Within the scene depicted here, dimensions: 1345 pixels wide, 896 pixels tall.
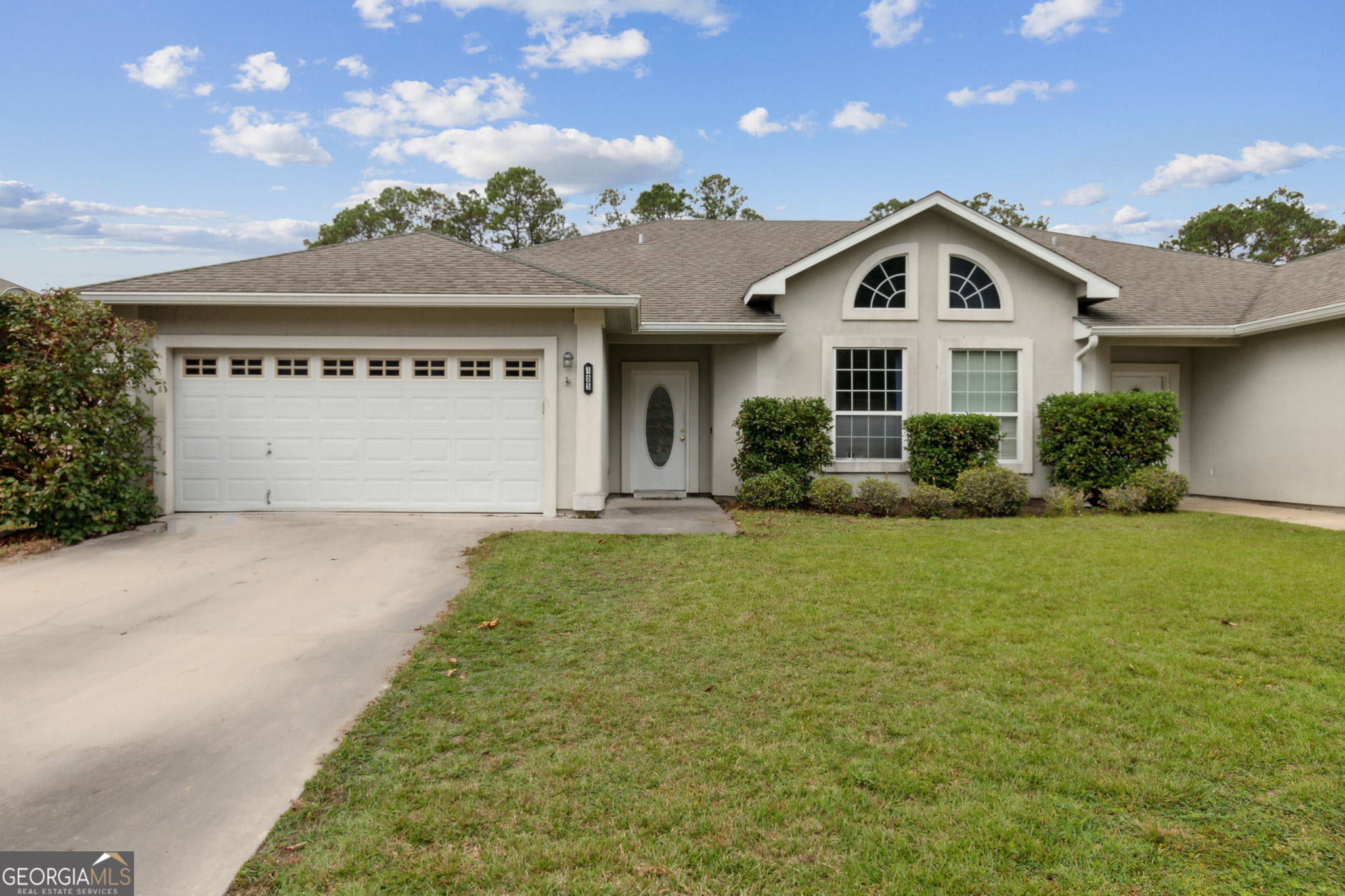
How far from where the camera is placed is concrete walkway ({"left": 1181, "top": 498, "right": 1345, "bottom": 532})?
9475 millimetres

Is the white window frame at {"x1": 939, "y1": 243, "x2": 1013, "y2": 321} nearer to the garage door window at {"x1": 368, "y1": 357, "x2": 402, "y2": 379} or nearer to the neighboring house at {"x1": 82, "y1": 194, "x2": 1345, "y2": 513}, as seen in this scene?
the neighboring house at {"x1": 82, "y1": 194, "x2": 1345, "y2": 513}

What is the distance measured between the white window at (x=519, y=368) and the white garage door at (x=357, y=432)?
2cm

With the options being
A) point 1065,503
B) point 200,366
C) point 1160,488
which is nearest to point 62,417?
point 200,366

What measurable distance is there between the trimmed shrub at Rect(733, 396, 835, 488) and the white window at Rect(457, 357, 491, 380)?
4.10 metres

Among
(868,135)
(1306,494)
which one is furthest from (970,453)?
(868,135)

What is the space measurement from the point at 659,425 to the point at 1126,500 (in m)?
7.79

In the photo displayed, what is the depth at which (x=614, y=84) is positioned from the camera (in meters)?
17.8

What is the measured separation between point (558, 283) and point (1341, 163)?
19190 millimetres

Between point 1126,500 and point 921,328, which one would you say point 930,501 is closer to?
point 1126,500

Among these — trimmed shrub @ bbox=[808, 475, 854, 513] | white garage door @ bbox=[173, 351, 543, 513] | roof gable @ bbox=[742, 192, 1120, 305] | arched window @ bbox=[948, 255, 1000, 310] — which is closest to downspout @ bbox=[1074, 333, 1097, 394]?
roof gable @ bbox=[742, 192, 1120, 305]

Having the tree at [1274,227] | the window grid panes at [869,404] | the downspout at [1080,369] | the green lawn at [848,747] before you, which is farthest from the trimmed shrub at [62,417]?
the tree at [1274,227]

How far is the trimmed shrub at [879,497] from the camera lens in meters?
10.3

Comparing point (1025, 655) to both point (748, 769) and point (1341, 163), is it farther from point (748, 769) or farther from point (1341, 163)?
point (1341, 163)

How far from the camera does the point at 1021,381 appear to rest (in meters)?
11.9
